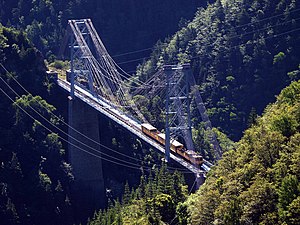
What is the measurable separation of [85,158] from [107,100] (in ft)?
15.5

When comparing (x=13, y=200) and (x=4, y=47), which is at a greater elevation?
(x=4, y=47)

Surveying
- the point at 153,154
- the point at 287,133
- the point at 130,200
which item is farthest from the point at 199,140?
the point at 287,133

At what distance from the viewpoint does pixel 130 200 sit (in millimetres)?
46844

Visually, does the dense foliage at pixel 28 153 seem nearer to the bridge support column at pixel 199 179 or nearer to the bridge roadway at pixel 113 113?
the bridge roadway at pixel 113 113

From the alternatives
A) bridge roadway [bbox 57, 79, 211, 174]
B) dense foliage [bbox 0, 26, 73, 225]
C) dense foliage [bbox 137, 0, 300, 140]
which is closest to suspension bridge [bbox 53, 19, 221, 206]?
bridge roadway [bbox 57, 79, 211, 174]

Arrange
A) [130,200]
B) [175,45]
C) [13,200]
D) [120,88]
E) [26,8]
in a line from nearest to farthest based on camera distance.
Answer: [130,200], [13,200], [120,88], [175,45], [26,8]

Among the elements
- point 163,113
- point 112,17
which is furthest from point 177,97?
point 112,17

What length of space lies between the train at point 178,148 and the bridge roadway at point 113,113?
0.25 meters

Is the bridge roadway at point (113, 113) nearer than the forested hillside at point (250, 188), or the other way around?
the forested hillside at point (250, 188)

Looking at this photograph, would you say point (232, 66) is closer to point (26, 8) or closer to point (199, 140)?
point (199, 140)

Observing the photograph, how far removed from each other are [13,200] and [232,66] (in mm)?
24176

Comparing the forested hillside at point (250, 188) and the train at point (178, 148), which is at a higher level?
the forested hillside at point (250, 188)

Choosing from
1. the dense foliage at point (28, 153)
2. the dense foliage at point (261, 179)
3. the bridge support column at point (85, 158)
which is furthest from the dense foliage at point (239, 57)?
the dense foliage at point (261, 179)

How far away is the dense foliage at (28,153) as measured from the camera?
53.6m
